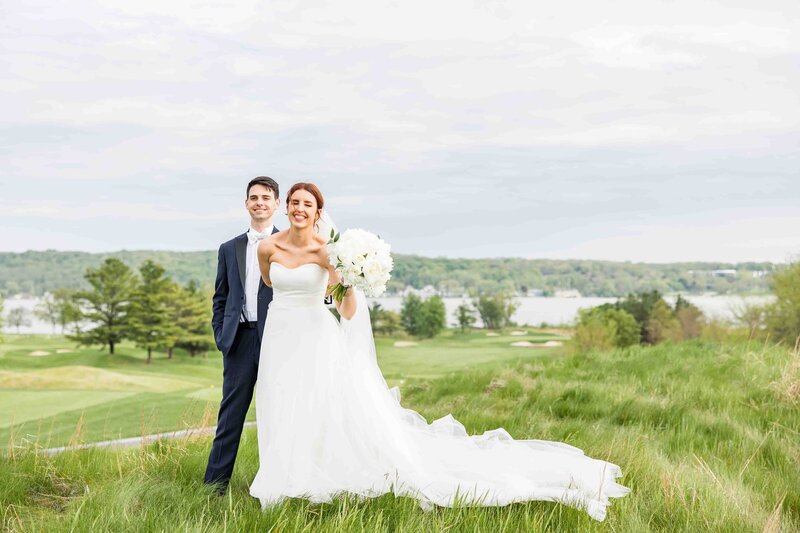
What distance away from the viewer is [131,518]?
401cm

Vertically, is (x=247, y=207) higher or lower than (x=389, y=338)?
higher

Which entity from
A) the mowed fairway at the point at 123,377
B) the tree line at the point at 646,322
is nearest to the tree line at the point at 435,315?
the mowed fairway at the point at 123,377

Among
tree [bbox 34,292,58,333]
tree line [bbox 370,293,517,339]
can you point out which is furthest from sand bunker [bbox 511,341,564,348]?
tree [bbox 34,292,58,333]

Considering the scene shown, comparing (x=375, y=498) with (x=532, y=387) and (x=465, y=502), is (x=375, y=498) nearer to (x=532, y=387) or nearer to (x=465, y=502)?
(x=465, y=502)

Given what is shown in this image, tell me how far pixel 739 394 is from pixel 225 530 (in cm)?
749

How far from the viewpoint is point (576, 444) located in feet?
20.7

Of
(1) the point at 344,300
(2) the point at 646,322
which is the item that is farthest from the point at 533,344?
(1) the point at 344,300

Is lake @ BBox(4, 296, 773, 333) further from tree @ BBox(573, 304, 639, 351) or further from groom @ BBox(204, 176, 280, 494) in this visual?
groom @ BBox(204, 176, 280, 494)

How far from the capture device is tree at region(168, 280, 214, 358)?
39.3 m

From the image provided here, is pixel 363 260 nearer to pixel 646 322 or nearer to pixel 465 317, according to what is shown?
pixel 646 322

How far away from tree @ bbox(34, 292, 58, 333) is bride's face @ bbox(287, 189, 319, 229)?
42.1 meters

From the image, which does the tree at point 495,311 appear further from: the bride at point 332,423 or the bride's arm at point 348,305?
the bride's arm at point 348,305

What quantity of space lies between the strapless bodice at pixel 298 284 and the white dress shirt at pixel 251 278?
11.7 inches

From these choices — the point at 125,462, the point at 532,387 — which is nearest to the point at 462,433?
the point at 125,462
